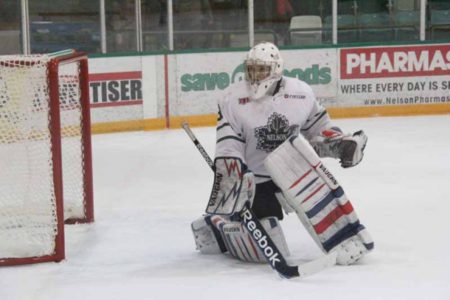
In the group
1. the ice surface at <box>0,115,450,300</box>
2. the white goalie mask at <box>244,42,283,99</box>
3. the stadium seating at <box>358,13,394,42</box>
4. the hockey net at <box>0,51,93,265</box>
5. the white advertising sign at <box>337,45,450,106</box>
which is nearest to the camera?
the ice surface at <box>0,115,450,300</box>

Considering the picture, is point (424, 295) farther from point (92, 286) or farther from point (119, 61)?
point (119, 61)

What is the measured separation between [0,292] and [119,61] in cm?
573

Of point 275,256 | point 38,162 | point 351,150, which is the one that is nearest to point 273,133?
point 351,150

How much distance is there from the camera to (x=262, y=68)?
4449mm

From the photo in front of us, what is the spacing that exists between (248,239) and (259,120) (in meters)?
0.50

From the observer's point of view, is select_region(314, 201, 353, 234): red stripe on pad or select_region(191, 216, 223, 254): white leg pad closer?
select_region(314, 201, 353, 234): red stripe on pad

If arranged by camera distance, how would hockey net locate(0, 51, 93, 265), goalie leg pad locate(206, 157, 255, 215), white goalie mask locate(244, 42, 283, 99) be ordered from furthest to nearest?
1. hockey net locate(0, 51, 93, 265)
2. white goalie mask locate(244, 42, 283, 99)
3. goalie leg pad locate(206, 157, 255, 215)

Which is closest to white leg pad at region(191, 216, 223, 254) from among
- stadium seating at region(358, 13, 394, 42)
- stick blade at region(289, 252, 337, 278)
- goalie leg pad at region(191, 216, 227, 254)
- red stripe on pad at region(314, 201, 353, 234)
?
goalie leg pad at region(191, 216, 227, 254)

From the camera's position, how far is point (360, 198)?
6238 mm

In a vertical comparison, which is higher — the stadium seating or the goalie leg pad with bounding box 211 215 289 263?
the stadium seating

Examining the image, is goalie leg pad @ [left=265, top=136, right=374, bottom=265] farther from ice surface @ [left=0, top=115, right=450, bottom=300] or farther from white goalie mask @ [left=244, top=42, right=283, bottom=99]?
white goalie mask @ [left=244, top=42, right=283, bottom=99]

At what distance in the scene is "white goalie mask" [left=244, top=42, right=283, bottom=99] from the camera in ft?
14.6

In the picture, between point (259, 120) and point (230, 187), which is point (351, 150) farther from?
point (230, 187)

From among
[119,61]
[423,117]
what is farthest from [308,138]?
[423,117]
